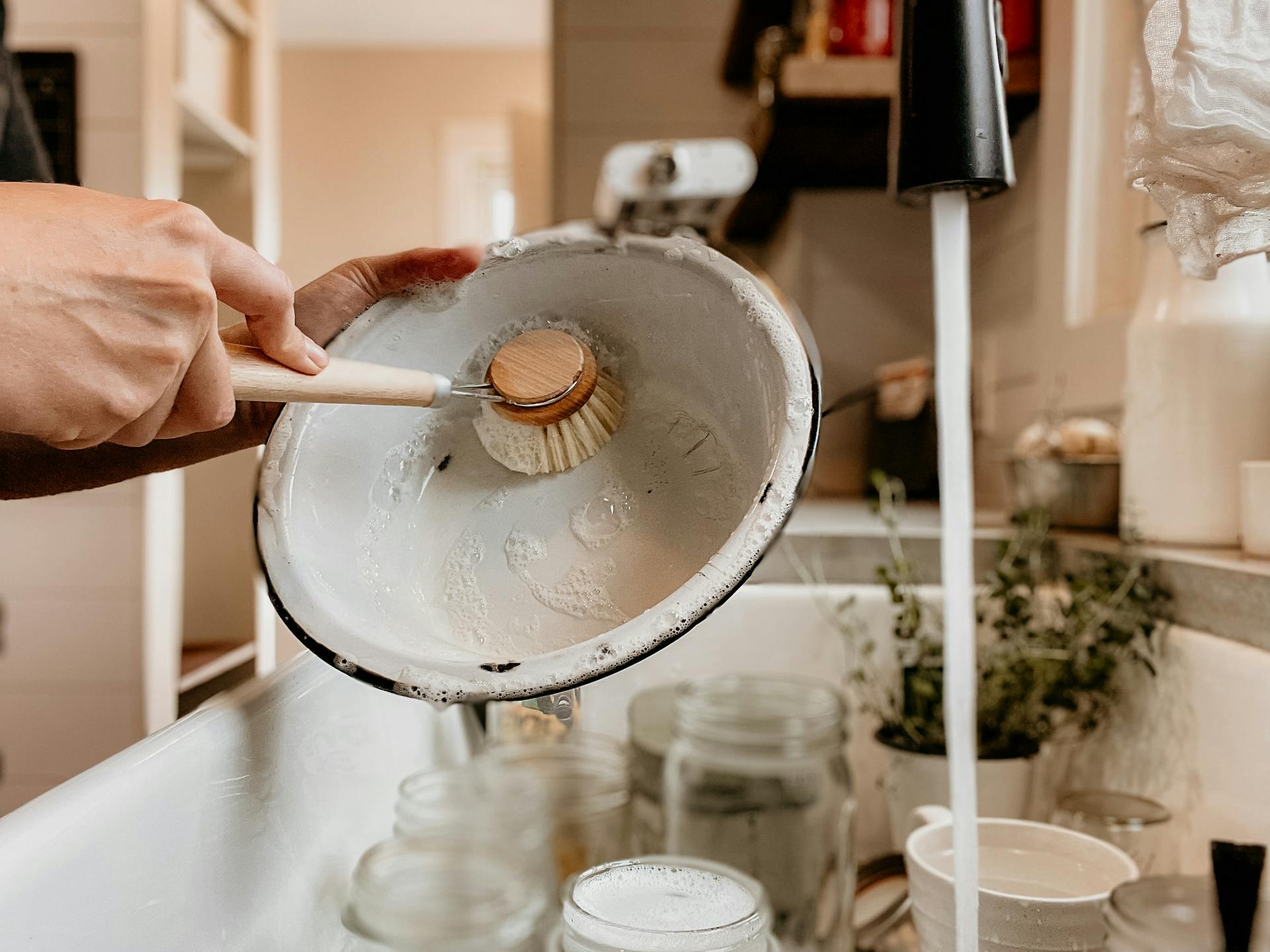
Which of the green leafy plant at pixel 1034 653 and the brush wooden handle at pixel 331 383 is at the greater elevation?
the brush wooden handle at pixel 331 383

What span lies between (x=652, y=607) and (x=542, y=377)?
0.13 m

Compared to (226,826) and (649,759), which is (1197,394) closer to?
(649,759)

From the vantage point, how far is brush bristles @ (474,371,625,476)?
0.45 m

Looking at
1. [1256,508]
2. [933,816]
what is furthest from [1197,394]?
[933,816]

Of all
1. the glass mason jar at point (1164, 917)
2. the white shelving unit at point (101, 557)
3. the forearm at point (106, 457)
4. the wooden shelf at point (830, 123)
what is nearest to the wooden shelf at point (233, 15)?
the white shelving unit at point (101, 557)

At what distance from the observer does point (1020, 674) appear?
62 centimetres

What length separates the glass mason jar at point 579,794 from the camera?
0.61 metres

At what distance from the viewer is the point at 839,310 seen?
1.64 metres

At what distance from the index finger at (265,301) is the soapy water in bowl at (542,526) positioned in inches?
3.9

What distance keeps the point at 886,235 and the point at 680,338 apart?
130 cm

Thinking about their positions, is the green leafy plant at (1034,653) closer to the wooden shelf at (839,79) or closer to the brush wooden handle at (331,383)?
the brush wooden handle at (331,383)

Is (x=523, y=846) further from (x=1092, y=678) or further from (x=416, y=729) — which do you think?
(x=1092, y=678)

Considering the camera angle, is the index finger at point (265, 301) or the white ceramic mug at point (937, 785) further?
A: the white ceramic mug at point (937, 785)

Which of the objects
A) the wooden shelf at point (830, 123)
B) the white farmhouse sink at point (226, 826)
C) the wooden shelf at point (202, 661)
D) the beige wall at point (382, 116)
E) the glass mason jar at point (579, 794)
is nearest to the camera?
the white farmhouse sink at point (226, 826)
